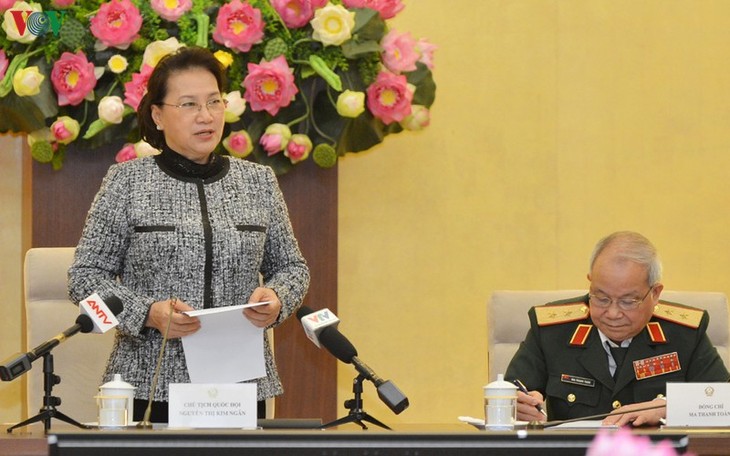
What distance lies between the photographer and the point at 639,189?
15.1ft

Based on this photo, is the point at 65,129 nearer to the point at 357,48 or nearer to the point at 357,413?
the point at 357,48

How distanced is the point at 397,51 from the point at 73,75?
0.94 metres

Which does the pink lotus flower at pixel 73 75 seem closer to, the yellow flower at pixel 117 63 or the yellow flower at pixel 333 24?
the yellow flower at pixel 117 63

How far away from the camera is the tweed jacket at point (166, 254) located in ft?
9.05

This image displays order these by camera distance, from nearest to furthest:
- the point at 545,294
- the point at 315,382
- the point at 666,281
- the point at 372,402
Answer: the point at 545,294
the point at 315,382
the point at 372,402
the point at 666,281

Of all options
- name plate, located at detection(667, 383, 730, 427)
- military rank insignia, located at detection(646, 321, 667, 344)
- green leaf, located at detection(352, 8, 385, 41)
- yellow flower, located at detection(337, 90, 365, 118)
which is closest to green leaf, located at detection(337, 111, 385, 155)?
yellow flower, located at detection(337, 90, 365, 118)

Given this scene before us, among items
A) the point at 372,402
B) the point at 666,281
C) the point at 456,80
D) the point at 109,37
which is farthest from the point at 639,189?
the point at 109,37

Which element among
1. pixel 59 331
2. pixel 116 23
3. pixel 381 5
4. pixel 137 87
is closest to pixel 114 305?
pixel 59 331

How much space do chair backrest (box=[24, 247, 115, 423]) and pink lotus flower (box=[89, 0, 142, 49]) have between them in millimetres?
607

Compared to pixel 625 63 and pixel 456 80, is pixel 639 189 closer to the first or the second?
pixel 625 63

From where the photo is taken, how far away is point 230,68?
3.52 meters

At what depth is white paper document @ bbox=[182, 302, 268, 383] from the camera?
2.68 metres

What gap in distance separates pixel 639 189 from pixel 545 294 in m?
1.44

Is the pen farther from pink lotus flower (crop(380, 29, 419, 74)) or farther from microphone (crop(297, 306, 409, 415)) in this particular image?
pink lotus flower (crop(380, 29, 419, 74))
